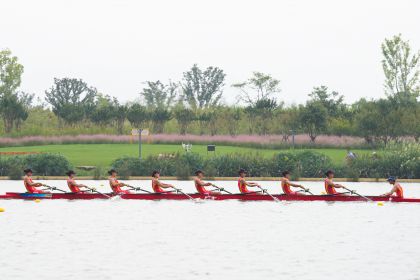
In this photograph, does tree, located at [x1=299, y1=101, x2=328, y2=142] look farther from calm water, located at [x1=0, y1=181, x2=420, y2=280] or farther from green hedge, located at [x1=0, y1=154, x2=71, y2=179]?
calm water, located at [x1=0, y1=181, x2=420, y2=280]

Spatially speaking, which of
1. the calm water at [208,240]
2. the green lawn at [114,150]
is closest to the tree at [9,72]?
the green lawn at [114,150]

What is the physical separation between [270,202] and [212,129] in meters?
45.0

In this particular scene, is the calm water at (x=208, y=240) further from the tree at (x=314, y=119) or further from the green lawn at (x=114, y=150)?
the tree at (x=314, y=119)

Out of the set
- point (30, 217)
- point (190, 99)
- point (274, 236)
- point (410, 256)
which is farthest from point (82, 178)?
point (190, 99)

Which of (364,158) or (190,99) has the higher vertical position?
(190,99)

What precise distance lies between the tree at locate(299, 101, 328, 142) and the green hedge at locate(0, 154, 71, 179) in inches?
1167

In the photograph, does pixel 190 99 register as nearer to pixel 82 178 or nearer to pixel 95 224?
pixel 82 178

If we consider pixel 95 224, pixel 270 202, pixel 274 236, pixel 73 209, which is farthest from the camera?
pixel 270 202

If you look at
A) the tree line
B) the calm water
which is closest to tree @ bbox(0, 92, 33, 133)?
the tree line

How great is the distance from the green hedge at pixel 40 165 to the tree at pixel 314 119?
29.6m

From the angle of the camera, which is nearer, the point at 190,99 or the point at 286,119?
the point at 286,119

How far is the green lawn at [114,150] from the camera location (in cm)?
6462

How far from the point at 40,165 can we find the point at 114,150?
1552 centimetres

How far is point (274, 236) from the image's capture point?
30969 mm
